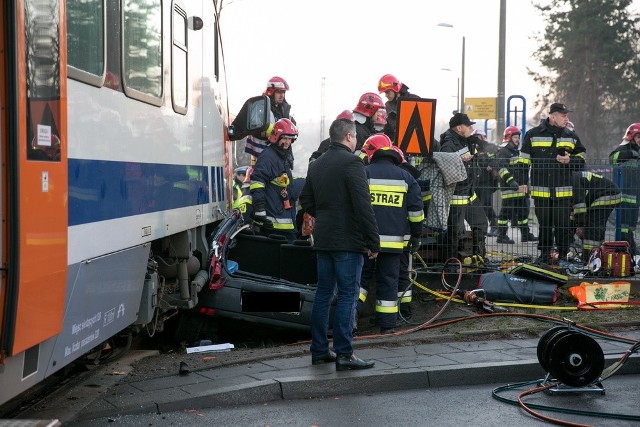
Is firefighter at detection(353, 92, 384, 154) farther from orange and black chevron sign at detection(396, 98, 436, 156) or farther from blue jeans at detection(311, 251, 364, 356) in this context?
blue jeans at detection(311, 251, 364, 356)

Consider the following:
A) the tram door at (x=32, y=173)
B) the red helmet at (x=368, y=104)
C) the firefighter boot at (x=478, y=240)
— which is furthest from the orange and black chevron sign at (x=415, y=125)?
the tram door at (x=32, y=173)

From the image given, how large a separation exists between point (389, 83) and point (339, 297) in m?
4.95

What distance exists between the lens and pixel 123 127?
19.5ft

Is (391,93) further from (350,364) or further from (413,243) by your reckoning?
(350,364)

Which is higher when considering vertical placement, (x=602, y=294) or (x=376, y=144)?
(x=376, y=144)

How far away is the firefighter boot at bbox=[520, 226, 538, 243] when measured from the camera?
39.1 feet

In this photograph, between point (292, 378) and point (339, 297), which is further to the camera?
point (339, 297)

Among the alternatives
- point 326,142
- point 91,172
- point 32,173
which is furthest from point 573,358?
point 326,142

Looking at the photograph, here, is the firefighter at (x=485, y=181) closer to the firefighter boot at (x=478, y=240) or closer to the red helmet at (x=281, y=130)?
the firefighter boot at (x=478, y=240)

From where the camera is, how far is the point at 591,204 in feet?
38.8

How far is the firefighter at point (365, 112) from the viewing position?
1138cm

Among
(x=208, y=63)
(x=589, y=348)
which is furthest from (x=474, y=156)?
(x=589, y=348)

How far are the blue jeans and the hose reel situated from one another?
157cm

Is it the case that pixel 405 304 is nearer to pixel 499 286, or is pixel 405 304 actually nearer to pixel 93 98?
pixel 499 286
